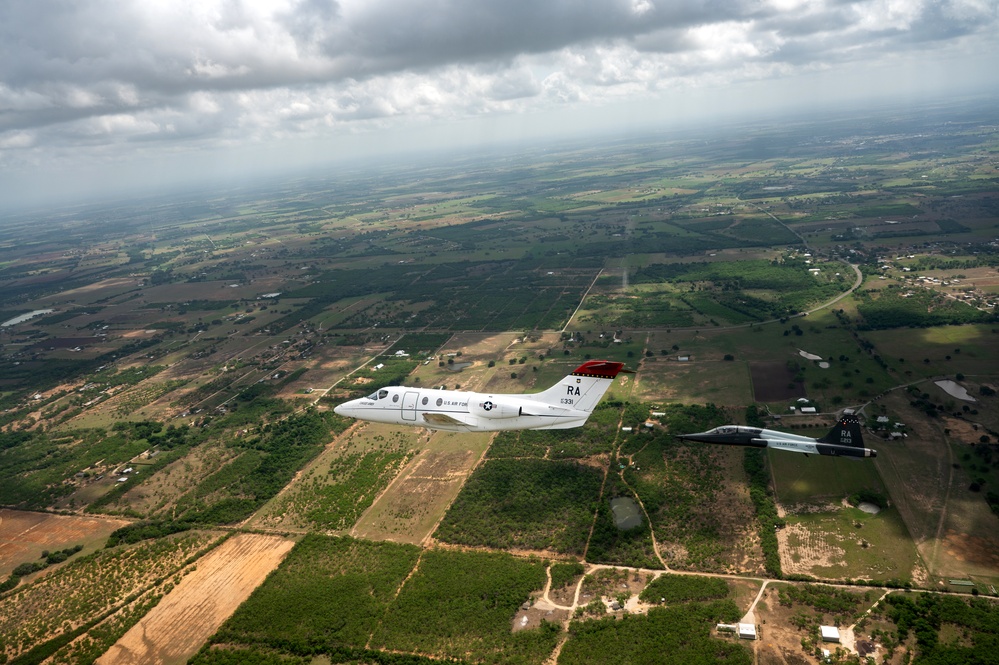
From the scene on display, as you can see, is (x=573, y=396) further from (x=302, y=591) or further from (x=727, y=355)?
(x=727, y=355)

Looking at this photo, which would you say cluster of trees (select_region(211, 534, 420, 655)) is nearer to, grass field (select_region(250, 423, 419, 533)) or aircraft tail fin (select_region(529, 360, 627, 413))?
grass field (select_region(250, 423, 419, 533))

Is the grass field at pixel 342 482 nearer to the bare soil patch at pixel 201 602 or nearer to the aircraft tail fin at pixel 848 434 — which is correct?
the bare soil patch at pixel 201 602

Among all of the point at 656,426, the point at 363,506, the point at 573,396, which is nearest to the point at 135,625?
the point at 363,506

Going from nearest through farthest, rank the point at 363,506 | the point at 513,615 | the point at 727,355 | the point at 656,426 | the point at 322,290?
the point at 513,615
the point at 363,506
the point at 656,426
the point at 727,355
the point at 322,290

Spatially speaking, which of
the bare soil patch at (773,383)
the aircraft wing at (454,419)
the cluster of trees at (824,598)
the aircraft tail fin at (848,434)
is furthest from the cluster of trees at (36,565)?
the bare soil patch at (773,383)

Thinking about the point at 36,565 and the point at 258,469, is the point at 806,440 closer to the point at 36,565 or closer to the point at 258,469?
the point at 258,469

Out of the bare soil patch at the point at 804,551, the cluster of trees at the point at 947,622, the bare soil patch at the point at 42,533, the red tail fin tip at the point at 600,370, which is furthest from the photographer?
the bare soil patch at the point at 42,533

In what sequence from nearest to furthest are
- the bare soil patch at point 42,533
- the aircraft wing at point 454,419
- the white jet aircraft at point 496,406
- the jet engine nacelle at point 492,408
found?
the white jet aircraft at point 496,406 → the jet engine nacelle at point 492,408 → the aircraft wing at point 454,419 → the bare soil patch at point 42,533
